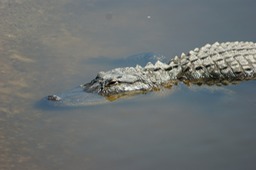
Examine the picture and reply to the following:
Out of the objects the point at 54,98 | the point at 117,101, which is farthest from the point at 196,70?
the point at 54,98

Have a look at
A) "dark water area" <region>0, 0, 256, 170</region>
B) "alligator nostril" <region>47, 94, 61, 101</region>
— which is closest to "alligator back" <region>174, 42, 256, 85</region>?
"dark water area" <region>0, 0, 256, 170</region>

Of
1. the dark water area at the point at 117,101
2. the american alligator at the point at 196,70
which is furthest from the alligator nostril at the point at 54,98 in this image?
the american alligator at the point at 196,70

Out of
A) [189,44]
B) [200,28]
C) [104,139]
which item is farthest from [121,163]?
[200,28]

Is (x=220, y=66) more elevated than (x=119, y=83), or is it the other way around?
(x=220, y=66)

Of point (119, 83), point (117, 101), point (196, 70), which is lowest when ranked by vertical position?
point (117, 101)

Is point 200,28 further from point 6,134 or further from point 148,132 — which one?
point 6,134

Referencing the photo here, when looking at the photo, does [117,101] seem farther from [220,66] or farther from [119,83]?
[220,66]
